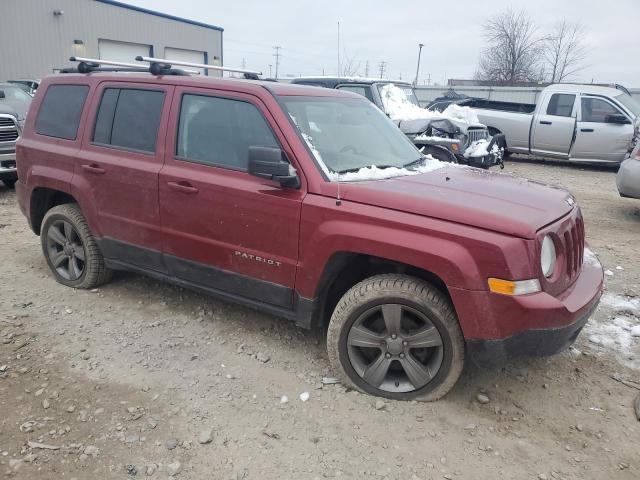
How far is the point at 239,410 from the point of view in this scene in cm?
297

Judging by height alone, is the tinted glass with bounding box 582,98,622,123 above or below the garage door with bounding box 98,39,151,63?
below

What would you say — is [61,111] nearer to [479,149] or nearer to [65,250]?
→ [65,250]

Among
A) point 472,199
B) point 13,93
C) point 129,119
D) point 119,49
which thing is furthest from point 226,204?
point 119,49

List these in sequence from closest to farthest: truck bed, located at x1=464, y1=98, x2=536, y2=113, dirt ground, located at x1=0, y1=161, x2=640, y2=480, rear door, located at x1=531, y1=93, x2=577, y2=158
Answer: dirt ground, located at x1=0, y1=161, x2=640, y2=480 → rear door, located at x1=531, y1=93, x2=577, y2=158 → truck bed, located at x1=464, y1=98, x2=536, y2=113

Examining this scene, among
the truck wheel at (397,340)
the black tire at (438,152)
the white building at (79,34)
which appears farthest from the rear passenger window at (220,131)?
the white building at (79,34)

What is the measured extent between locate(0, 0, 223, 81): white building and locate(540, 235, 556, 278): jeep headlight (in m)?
24.4

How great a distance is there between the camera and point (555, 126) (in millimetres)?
12562

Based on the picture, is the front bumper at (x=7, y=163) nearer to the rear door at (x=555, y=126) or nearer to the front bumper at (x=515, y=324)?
the front bumper at (x=515, y=324)

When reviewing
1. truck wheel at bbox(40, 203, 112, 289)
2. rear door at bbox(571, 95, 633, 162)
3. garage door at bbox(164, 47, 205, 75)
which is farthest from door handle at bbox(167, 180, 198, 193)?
garage door at bbox(164, 47, 205, 75)

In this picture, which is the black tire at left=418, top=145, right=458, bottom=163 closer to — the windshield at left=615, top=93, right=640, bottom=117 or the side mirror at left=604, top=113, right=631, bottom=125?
the side mirror at left=604, top=113, right=631, bottom=125

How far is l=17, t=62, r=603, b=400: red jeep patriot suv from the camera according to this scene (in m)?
2.70

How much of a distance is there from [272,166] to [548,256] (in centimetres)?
165

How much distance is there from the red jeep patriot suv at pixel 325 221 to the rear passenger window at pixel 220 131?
1 centimetres

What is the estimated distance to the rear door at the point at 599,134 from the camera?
1180cm
